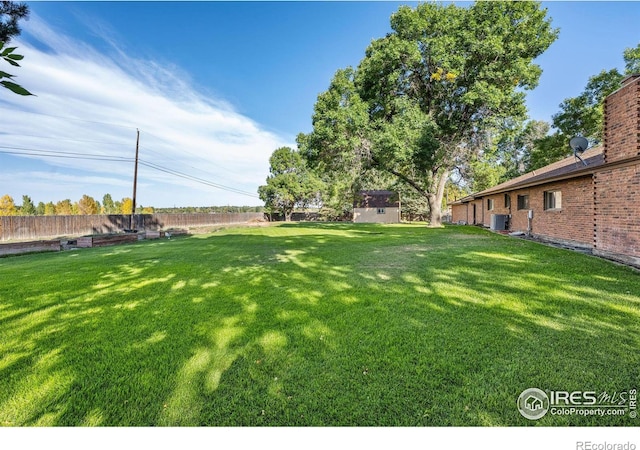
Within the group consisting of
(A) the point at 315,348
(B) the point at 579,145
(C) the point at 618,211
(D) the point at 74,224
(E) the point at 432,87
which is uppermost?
(E) the point at 432,87

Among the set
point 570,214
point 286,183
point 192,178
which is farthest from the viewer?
point 192,178

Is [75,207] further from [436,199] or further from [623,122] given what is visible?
[623,122]

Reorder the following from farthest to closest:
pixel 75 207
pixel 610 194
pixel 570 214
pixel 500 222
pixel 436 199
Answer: pixel 75 207
pixel 436 199
pixel 500 222
pixel 570 214
pixel 610 194

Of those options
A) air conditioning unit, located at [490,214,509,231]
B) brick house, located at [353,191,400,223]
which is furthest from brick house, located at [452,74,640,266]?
brick house, located at [353,191,400,223]

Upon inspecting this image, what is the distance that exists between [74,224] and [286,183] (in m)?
25.7

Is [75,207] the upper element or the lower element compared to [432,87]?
lower

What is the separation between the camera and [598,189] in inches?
286

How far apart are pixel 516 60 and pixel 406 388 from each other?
71.5 feet

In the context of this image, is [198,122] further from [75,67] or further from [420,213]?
[420,213]

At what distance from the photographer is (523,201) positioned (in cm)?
1373

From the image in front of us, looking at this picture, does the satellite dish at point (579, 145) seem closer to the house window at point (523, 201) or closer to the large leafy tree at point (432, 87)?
the house window at point (523, 201)

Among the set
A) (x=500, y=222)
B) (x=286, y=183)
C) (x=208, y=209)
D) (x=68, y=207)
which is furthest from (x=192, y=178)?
(x=500, y=222)

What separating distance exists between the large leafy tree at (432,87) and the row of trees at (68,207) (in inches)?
1611

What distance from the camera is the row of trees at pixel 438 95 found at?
54.7 feet
